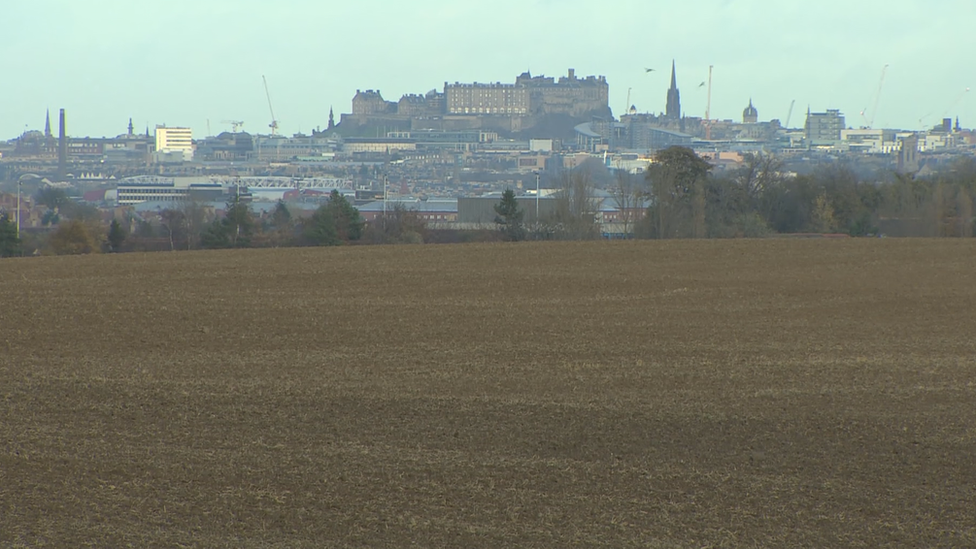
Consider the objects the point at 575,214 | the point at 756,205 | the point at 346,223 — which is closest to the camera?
the point at 346,223

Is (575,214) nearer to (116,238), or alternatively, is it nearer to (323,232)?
(323,232)

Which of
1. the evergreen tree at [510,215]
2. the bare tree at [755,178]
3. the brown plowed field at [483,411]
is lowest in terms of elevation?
the brown plowed field at [483,411]

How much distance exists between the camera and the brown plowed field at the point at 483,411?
6.95m

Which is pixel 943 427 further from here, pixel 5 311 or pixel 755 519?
pixel 5 311

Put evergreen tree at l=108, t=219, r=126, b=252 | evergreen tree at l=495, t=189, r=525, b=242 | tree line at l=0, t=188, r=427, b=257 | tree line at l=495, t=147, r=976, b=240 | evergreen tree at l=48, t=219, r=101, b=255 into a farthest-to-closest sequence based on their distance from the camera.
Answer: tree line at l=495, t=147, r=976, b=240 → evergreen tree at l=495, t=189, r=525, b=242 → evergreen tree at l=108, t=219, r=126, b=252 → tree line at l=0, t=188, r=427, b=257 → evergreen tree at l=48, t=219, r=101, b=255

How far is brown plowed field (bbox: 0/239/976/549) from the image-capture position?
695 centimetres

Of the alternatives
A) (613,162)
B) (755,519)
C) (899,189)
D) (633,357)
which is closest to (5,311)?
(633,357)

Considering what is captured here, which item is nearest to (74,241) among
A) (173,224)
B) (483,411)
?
(173,224)

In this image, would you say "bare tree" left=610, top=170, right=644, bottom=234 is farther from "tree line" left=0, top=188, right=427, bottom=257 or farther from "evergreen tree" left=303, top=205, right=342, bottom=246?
"evergreen tree" left=303, top=205, right=342, bottom=246

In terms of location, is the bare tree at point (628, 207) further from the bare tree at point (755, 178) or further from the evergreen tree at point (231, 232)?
the evergreen tree at point (231, 232)

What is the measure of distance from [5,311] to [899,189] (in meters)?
35.7

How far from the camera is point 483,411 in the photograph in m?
9.92

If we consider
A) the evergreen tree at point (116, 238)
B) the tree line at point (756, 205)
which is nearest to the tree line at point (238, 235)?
the evergreen tree at point (116, 238)

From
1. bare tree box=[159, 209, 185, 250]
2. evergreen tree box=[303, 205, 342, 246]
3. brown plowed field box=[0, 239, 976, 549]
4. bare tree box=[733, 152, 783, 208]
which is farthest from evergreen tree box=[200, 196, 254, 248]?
bare tree box=[733, 152, 783, 208]
